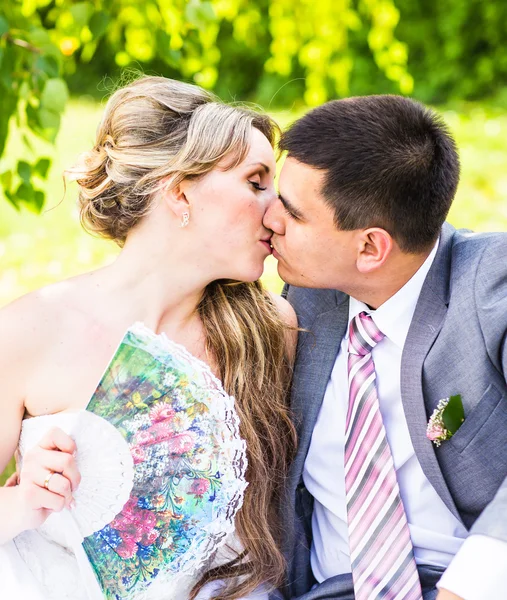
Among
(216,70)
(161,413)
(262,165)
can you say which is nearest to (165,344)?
(161,413)

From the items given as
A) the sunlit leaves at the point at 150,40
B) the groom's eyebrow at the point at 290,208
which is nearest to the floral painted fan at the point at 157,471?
the groom's eyebrow at the point at 290,208

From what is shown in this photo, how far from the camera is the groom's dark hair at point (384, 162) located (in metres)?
2.31

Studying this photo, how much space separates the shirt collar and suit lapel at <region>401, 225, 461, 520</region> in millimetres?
64

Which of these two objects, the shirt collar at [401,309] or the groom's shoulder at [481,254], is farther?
the shirt collar at [401,309]

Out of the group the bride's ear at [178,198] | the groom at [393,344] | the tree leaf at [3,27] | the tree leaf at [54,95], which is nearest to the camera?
the groom at [393,344]

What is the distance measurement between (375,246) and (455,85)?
932 centimetres

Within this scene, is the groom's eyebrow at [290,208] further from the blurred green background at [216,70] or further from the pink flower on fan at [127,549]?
the pink flower on fan at [127,549]

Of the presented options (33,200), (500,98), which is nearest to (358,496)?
(33,200)

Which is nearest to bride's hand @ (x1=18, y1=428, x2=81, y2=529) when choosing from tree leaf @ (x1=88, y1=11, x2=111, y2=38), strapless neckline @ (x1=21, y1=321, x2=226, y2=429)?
strapless neckline @ (x1=21, y1=321, x2=226, y2=429)

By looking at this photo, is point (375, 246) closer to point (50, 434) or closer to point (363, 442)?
point (363, 442)

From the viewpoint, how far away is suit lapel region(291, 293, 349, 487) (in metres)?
2.54

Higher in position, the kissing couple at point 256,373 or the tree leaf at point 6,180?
the tree leaf at point 6,180

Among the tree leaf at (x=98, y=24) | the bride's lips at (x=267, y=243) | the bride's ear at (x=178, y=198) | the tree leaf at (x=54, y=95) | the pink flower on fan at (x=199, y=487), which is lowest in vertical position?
the pink flower on fan at (x=199, y=487)

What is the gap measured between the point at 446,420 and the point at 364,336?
1.18ft
